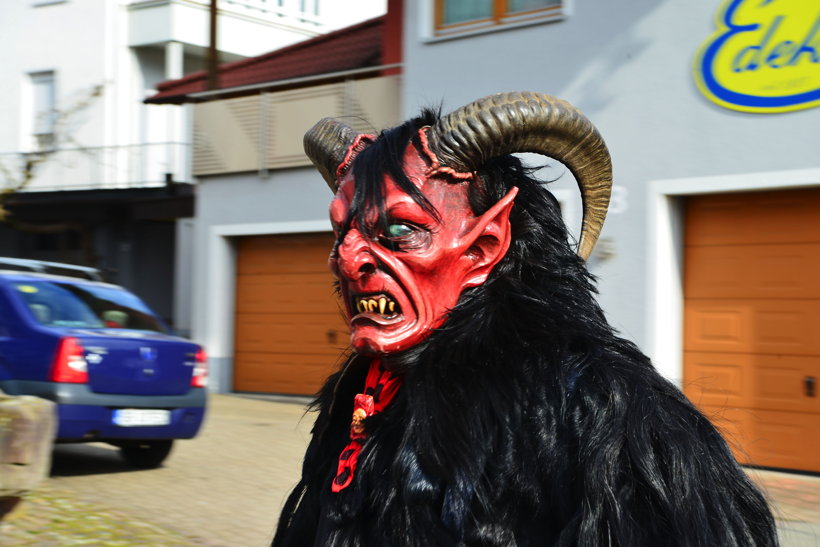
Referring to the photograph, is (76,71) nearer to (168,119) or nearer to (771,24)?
(168,119)

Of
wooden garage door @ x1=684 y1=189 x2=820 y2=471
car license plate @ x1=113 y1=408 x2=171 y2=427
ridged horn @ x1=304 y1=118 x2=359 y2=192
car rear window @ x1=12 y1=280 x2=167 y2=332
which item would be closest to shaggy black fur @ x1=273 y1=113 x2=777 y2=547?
ridged horn @ x1=304 y1=118 x2=359 y2=192

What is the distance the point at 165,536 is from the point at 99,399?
2.44 m

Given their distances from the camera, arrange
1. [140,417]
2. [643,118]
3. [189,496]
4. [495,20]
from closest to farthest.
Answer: [189,496] < [140,417] < [643,118] < [495,20]

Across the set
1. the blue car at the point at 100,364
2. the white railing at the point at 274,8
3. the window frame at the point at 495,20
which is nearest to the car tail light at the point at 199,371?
the blue car at the point at 100,364

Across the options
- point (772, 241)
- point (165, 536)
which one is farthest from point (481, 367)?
point (772, 241)

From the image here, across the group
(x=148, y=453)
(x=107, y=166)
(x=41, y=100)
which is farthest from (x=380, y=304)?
(x=41, y=100)

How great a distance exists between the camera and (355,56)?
1633cm

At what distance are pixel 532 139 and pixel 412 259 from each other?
418 mm

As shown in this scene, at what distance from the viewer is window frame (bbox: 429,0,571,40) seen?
11375mm

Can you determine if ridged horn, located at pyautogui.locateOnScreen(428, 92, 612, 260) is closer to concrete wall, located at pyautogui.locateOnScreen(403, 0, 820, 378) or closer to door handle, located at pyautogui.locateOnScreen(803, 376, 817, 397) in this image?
concrete wall, located at pyautogui.locateOnScreen(403, 0, 820, 378)

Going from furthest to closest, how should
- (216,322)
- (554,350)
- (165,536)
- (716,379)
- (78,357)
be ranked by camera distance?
(216,322), (716,379), (78,357), (165,536), (554,350)

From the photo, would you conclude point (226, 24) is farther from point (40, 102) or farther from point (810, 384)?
point (810, 384)

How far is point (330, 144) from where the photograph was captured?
251 centimetres

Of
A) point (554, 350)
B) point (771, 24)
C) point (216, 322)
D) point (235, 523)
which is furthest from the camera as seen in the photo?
point (216, 322)
